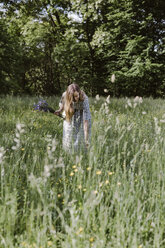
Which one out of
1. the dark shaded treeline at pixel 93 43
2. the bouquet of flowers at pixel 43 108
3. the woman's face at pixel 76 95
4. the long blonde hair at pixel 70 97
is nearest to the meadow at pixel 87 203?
the long blonde hair at pixel 70 97

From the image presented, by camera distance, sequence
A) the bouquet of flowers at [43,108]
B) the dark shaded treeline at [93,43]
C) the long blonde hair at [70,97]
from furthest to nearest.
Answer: the dark shaded treeline at [93,43], the bouquet of flowers at [43,108], the long blonde hair at [70,97]

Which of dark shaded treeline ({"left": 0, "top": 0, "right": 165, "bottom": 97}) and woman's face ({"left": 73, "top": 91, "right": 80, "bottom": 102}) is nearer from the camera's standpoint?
woman's face ({"left": 73, "top": 91, "right": 80, "bottom": 102})

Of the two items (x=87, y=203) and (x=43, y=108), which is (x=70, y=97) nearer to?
(x=43, y=108)

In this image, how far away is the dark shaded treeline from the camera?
11.9 m

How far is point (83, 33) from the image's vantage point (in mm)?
14383

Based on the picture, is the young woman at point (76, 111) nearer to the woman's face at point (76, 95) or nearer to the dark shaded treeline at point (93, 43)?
the woman's face at point (76, 95)

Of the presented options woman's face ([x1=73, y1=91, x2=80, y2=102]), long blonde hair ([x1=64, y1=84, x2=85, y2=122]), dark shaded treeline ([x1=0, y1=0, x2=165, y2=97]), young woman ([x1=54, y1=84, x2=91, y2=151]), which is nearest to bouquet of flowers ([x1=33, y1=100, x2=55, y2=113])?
young woman ([x1=54, y1=84, x2=91, y2=151])

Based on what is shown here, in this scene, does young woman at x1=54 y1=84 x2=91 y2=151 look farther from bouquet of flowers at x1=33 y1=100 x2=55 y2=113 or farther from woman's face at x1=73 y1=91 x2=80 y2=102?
bouquet of flowers at x1=33 y1=100 x2=55 y2=113

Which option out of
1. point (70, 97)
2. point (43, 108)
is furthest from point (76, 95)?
point (43, 108)

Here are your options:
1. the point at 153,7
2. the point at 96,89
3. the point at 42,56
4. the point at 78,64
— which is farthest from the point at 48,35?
the point at 153,7

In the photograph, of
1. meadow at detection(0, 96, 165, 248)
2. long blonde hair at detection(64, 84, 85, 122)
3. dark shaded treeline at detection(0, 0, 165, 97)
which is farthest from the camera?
dark shaded treeline at detection(0, 0, 165, 97)

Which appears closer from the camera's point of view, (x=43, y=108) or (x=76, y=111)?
(x=76, y=111)

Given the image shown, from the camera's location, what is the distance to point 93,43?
11383mm

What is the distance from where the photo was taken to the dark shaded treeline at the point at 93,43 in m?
11.9
